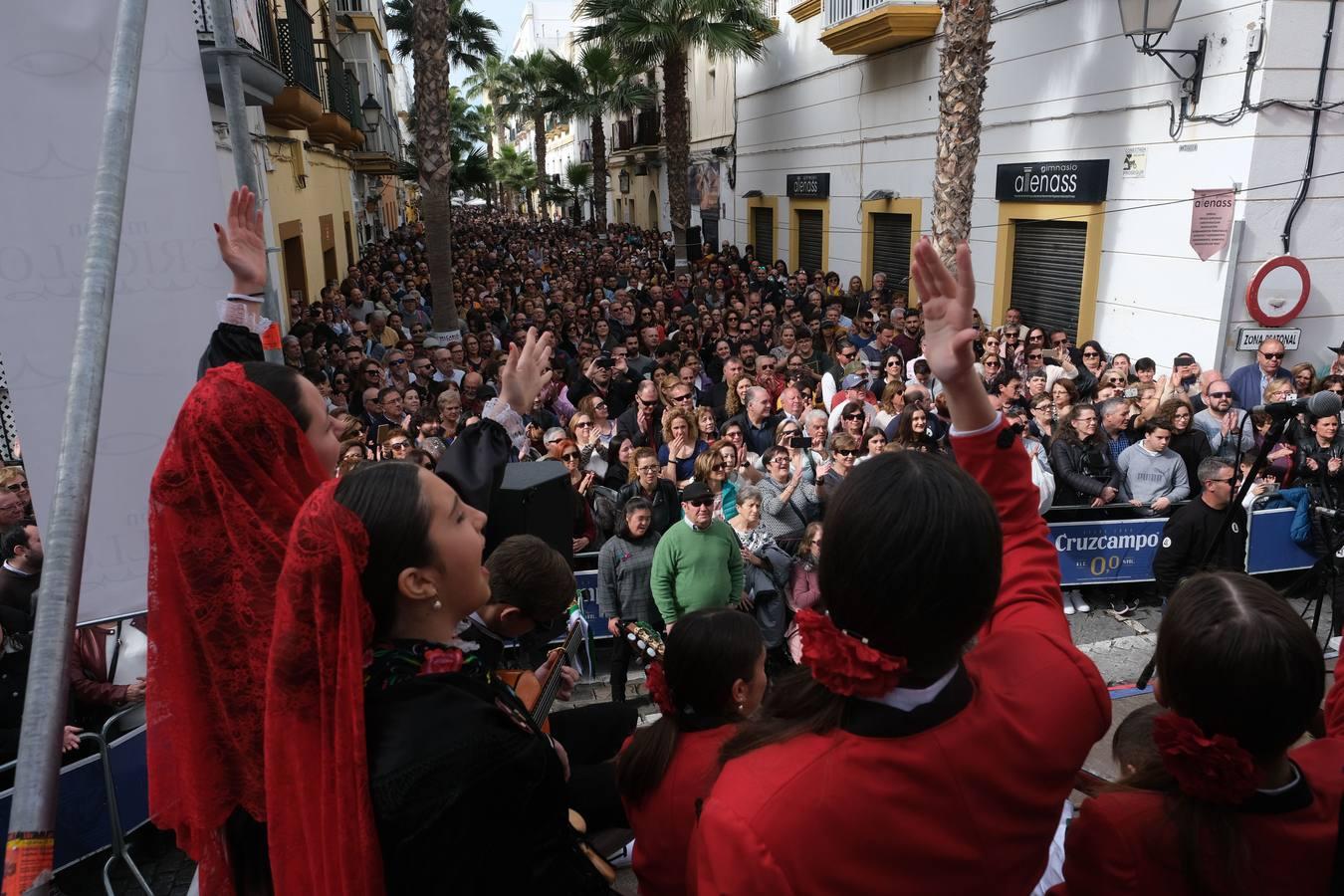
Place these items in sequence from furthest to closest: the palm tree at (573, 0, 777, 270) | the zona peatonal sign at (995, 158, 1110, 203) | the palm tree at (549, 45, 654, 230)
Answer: the palm tree at (549, 45, 654, 230), the palm tree at (573, 0, 777, 270), the zona peatonal sign at (995, 158, 1110, 203)

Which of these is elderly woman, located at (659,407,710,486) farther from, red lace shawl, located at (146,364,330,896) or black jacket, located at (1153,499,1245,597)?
red lace shawl, located at (146,364,330,896)

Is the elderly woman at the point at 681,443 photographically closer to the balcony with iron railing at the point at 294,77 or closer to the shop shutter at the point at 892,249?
the balcony with iron railing at the point at 294,77

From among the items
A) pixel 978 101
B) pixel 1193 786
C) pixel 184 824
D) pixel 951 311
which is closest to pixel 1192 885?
pixel 1193 786

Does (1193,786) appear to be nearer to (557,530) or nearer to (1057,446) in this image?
(557,530)

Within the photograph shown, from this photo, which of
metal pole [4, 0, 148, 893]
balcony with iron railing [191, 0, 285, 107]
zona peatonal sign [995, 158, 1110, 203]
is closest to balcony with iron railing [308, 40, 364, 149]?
balcony with iron railing [191, 0, 285, 107]

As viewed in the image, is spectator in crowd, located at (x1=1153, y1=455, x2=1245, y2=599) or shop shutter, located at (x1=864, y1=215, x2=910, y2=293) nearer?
spectator in crowd, located at (x1=1153, y1=455, x2=1245, y2=599)

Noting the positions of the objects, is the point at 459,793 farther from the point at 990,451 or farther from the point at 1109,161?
the point at 1109,161

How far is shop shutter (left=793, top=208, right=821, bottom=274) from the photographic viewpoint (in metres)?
19.2

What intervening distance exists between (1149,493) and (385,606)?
6125mm

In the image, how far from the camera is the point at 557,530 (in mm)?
2949

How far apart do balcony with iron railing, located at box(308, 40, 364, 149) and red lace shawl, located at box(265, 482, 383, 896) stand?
1246 centimetres

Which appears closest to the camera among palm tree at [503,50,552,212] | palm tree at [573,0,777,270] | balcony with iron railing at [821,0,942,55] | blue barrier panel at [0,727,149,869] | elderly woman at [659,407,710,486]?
blue barrier panel at [0,727,149,869]

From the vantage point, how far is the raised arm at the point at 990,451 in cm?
149

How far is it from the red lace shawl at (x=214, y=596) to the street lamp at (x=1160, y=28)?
9.73 metres
